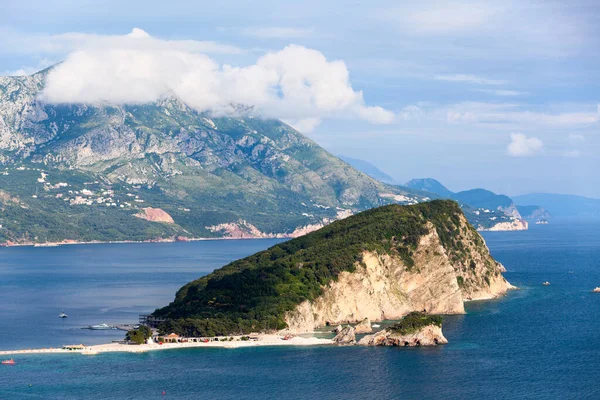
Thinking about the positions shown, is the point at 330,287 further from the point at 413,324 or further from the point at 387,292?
the point at 413,324

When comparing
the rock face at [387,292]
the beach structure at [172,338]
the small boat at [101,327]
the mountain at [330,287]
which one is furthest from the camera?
the rock face at [387,292]

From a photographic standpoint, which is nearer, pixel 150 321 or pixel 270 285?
pixel 270 285

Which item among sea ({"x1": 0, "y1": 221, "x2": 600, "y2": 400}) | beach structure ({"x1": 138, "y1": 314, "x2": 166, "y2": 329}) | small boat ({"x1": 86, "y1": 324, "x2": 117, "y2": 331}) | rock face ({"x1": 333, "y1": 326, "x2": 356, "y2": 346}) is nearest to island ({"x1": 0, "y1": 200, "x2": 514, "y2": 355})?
rock face ({"x1": 333, "y1": 326, "x2": 356, "y2": 346})

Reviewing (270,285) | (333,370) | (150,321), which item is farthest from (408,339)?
(150,321)

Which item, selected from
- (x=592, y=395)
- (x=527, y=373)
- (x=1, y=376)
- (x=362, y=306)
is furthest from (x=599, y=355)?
(x=1, y=376)

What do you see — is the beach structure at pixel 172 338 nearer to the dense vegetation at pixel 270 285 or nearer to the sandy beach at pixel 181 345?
the dense vegetation at pixel 270 285

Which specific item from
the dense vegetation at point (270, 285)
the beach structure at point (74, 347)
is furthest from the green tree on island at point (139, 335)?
the beach structure at point (74, 347)

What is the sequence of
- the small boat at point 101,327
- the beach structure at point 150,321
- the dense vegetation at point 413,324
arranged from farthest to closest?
1. the small boat at point 101,327
2. the beach structure at point 150,321
3. the dense vegetation at point 413,324

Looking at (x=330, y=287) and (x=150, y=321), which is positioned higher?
(x=330, y=287)

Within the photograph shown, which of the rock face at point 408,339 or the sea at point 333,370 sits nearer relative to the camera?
the sea at point 333,370
